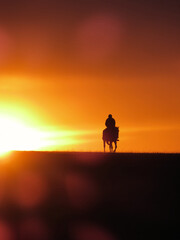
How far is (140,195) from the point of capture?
2311 centimetres

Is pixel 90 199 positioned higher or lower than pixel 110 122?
lower

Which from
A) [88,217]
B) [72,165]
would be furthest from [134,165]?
[88,217]

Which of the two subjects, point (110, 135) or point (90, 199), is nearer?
point (90, 199)

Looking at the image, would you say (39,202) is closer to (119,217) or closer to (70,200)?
(70,200)

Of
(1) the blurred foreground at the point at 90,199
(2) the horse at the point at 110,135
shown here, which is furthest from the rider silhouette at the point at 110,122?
(1) the blurred foreground at the point at 90,199

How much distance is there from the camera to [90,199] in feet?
74.2

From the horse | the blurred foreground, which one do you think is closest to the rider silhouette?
the horse

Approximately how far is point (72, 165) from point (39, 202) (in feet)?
27.8

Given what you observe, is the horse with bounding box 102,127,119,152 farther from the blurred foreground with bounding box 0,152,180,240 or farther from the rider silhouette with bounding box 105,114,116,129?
the blurred foreground with bounding box 0,152,180,240

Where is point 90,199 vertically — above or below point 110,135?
below

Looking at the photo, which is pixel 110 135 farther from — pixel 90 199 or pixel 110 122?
pixel 90 199

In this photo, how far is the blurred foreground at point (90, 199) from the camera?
18.0 meters

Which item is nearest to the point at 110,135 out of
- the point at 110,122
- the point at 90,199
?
the point at 110,122

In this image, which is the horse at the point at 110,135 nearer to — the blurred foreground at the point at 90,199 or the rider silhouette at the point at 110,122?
the rider silhouette at the point at 110,122
